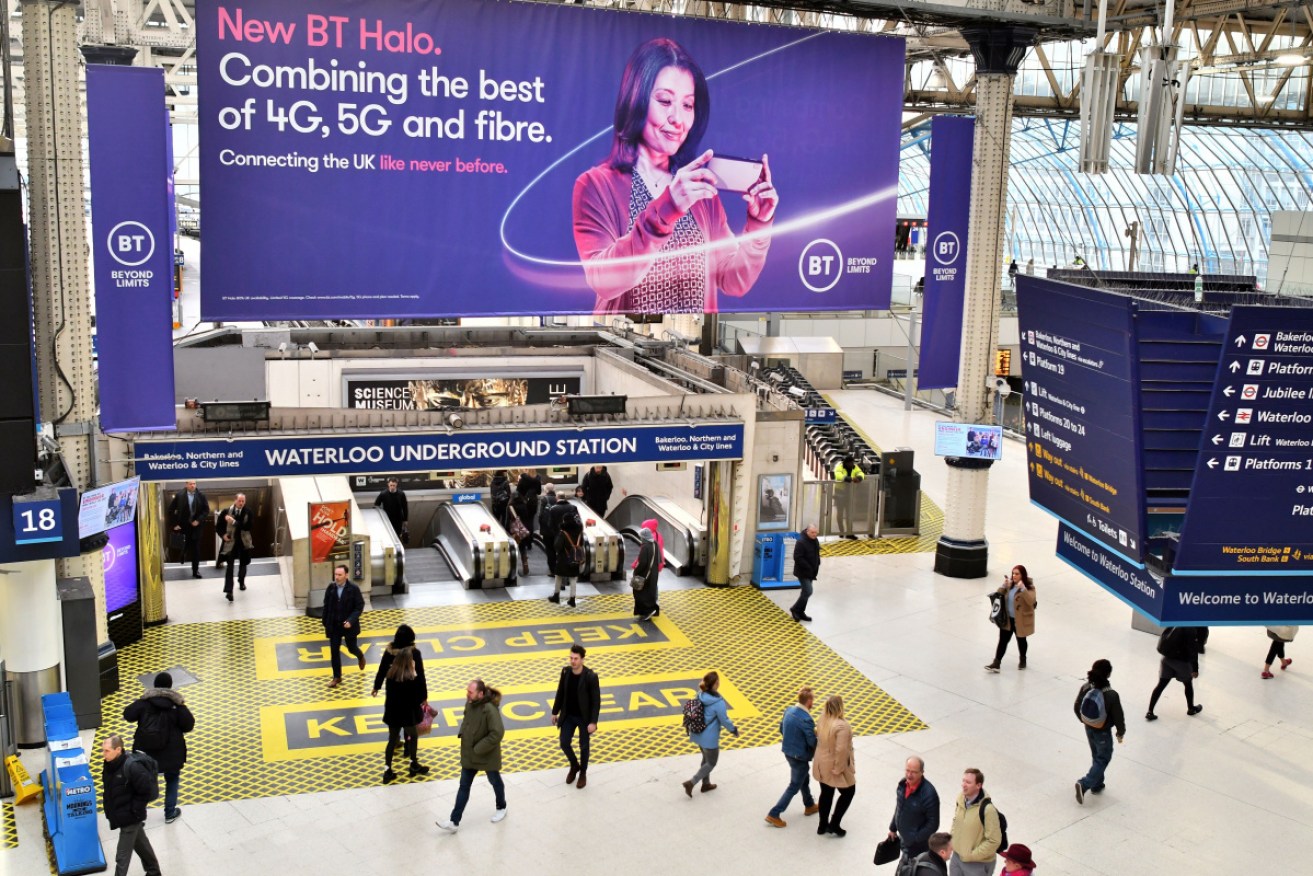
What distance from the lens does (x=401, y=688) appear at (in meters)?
11.5

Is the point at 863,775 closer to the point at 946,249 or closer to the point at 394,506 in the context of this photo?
the point at 946,249

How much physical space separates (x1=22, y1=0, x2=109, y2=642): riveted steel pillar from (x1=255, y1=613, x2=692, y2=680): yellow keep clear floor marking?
7.19ft

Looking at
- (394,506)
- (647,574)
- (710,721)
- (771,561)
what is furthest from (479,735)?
(394,506)

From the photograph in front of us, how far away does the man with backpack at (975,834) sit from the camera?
8.82 metres

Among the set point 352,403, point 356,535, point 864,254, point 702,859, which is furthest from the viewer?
point 352,403

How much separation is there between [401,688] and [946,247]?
1038cm

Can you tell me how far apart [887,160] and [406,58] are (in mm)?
6301

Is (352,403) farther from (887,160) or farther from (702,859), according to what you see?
(702,859)

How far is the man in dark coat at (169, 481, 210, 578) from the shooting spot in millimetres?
17172

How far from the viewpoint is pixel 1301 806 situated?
11773mm

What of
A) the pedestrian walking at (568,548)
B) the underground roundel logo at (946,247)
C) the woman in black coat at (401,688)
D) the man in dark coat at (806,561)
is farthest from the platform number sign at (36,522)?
the underground roundel logo at (946,247)

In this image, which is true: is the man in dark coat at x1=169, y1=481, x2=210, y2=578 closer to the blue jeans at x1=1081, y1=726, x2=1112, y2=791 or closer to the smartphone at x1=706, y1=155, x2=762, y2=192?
the smartphone at x1=706, y1=155, x2=762, y2=192

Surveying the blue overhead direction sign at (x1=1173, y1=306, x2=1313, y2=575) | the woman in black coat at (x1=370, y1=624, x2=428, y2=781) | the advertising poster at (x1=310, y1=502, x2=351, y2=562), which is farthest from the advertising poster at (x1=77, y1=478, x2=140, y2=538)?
the blue overhead direction sign at (x1=1173, y1=306, x2=1313, y2=575)

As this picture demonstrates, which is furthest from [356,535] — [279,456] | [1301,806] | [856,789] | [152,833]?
[1301,806]
